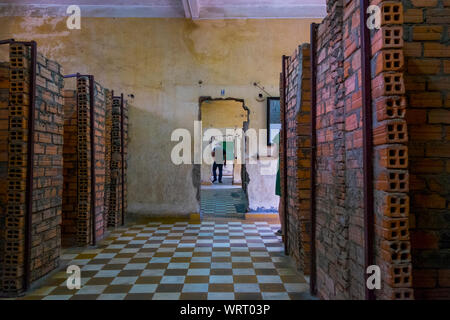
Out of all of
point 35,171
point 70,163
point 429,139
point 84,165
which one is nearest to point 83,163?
point 84,165

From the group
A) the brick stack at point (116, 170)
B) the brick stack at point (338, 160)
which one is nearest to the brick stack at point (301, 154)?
the brick stack at point (338, 160)

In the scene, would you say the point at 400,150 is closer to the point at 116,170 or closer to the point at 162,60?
the point at 116,170

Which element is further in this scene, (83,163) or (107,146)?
(107,146)

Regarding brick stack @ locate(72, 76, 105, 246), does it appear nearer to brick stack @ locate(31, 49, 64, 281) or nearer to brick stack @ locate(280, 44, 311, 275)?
brick stack @ locate(31, 49, 64, 281)

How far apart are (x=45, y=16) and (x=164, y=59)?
281cm

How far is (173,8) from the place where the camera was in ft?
22.1

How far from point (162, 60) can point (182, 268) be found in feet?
15.7

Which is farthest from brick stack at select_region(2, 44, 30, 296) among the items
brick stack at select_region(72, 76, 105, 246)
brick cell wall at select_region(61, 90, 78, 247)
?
brick cell wall at select_region(61, 90, 78, 247)

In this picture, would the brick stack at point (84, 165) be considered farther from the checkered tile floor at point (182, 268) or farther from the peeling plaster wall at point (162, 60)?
the peeling plaster wall at point (162, 60)

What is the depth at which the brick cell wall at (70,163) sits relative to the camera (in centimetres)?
484

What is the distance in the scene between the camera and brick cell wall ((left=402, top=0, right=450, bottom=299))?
182cm

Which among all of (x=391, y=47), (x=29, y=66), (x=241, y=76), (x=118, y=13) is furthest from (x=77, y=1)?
(x=391, y=47)

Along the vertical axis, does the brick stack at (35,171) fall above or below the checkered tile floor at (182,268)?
above

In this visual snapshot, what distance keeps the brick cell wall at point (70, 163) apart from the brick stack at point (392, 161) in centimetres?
445
